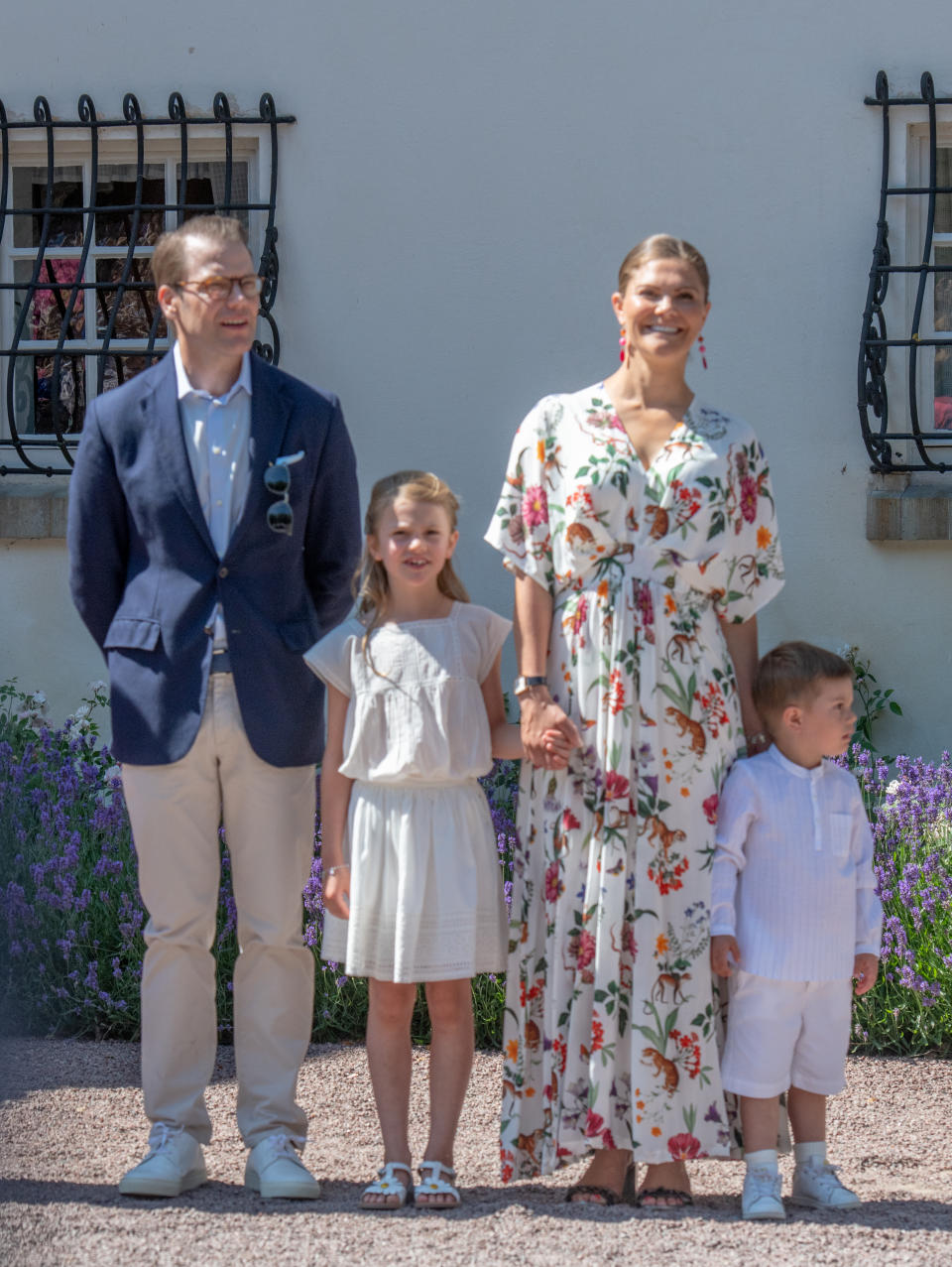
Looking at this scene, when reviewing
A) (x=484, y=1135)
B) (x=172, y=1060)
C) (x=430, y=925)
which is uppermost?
(x=430, y=925)

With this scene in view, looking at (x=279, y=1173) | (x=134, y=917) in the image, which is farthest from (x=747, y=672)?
(x=134, y=917)

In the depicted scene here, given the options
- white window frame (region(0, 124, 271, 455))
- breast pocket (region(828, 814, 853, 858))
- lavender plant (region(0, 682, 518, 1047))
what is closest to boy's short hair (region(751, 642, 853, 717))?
breast pocket (region(828, 814, 853, 858))

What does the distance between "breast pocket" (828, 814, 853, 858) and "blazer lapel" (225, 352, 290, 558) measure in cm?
126

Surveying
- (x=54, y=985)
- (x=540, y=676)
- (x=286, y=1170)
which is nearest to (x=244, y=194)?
(x=54, y=985)

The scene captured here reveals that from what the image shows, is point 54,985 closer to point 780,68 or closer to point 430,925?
point 430,925

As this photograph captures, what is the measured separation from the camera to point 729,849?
10.4ft

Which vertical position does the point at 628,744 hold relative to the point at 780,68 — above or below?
below

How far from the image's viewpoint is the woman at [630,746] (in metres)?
3.13

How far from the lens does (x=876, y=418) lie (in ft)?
18.9

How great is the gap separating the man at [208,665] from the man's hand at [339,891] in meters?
0.10

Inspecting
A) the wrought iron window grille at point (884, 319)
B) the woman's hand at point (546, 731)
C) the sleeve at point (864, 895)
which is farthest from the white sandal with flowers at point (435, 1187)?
the wrought iron window grille at point (884, 319)

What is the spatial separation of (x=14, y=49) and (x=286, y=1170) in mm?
4388

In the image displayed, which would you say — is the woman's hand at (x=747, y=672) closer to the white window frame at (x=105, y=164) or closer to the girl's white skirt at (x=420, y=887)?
the girl's white skirt at (x=420, y=887)

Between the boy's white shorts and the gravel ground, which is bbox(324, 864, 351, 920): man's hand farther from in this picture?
the boy's white shorts
